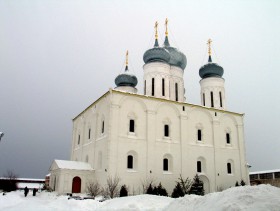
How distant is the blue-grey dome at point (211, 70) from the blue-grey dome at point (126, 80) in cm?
782

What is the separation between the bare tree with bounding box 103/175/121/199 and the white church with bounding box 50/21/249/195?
0.38 m

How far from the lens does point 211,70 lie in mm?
32281

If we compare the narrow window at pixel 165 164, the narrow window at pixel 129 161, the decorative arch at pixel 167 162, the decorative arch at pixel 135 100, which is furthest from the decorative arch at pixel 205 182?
the decorative arch at pixel 135 100

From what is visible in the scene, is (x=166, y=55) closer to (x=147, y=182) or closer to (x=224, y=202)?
(x=147, y=182)

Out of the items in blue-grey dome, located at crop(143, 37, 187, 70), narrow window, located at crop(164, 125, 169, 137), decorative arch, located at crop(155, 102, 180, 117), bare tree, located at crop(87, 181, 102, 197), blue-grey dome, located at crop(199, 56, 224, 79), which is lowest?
bare tree, located at crop(87, 181, 102, 197)

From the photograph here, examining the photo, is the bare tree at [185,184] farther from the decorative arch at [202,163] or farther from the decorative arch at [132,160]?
the decorative arch at [132,160]

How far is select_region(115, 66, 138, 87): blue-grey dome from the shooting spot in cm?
3166

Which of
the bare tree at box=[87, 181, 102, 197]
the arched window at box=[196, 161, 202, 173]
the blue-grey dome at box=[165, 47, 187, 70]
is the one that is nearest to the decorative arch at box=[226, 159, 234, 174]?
the arched window at box=[196, 161, 202, 173]

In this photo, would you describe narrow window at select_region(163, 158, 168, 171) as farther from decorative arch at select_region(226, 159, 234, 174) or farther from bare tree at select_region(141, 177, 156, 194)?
decorative arch at select_region(226, 159, 234, 174)

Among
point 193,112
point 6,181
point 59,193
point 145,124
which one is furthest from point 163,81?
point 6,181

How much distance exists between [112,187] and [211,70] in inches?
704

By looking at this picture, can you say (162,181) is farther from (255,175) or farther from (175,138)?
(255,175)

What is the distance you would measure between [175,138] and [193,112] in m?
3.52

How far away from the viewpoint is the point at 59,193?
22.2m
